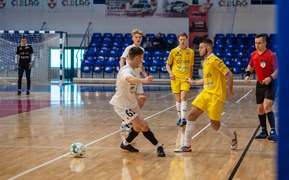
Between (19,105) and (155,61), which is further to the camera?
(155,61)

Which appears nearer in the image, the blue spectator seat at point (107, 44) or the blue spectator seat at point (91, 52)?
the blue spectator seat at point (91, 52)

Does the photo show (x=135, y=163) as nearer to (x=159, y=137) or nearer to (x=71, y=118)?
(x=159, y=137)

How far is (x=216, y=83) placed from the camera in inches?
337

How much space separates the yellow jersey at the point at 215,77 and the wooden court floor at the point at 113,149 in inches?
37.3

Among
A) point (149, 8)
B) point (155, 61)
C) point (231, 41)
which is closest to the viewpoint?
point (155, 61)

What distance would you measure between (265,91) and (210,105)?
79.5 inches

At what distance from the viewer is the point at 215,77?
28.1 feet

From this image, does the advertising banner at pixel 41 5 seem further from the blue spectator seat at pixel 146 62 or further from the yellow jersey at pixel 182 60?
the yellow jersey at pixel 182 60

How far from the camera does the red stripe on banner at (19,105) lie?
15.4m

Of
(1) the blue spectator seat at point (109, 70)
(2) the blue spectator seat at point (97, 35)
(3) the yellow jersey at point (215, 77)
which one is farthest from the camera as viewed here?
(2) the blue spectator seat at point (97, 35)

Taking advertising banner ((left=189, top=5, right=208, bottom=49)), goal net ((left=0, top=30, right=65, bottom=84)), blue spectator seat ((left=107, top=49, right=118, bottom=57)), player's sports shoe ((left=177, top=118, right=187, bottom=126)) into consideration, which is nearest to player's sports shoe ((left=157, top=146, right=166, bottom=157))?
player's sports shoe ((left=177, top=118, right=187, bottom=126))

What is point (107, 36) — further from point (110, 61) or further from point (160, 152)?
point (160, 152)

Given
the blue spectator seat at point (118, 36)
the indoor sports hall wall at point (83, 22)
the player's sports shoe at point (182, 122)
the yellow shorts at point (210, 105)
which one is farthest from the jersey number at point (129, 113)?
the indoor sports hall wall at point (83, 22)

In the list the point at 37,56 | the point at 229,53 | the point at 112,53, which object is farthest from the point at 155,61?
the point at 37,56
